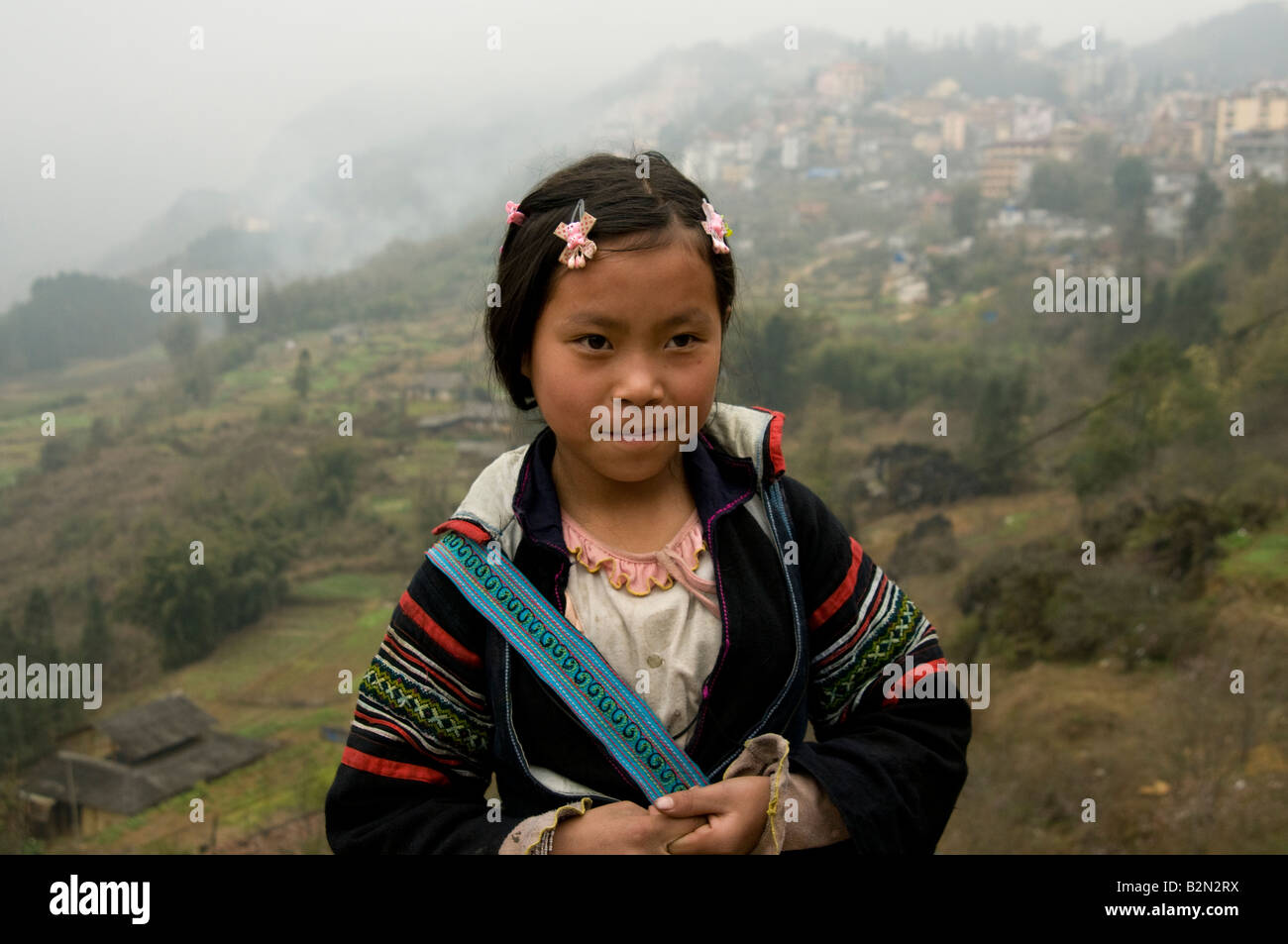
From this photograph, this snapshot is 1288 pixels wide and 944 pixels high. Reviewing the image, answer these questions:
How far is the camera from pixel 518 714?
1154 mm

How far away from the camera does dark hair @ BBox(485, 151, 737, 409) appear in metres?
1.17

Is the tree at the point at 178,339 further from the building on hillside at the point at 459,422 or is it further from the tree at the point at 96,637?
the tree at the point at 96,637

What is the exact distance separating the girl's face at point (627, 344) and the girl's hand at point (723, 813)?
0.37 m

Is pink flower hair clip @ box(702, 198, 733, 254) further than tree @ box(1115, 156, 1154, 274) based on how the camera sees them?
No

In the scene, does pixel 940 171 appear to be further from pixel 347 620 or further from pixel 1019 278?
pixel 1019 278

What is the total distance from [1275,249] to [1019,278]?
5163 millimetres

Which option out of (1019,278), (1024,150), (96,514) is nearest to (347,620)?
(96,514)

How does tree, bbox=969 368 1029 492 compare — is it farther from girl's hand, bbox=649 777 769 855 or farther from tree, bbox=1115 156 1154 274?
girl's hand, bbox=649 777 769 855

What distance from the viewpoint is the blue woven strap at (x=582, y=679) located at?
Result: 1122 millimetres

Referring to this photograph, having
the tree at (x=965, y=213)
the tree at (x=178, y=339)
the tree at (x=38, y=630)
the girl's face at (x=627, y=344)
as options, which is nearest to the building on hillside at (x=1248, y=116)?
the tree at (x=965, y=213)

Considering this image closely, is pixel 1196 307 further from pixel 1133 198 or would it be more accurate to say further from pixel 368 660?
pixel 368 660

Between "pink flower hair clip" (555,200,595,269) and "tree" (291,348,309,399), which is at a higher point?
"tree" (291,348,309,399)

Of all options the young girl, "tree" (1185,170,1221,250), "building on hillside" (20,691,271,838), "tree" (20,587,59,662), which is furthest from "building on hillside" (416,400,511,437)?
"tree" (1185,170,1221,250)

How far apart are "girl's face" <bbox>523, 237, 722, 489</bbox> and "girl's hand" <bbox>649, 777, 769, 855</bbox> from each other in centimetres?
37
